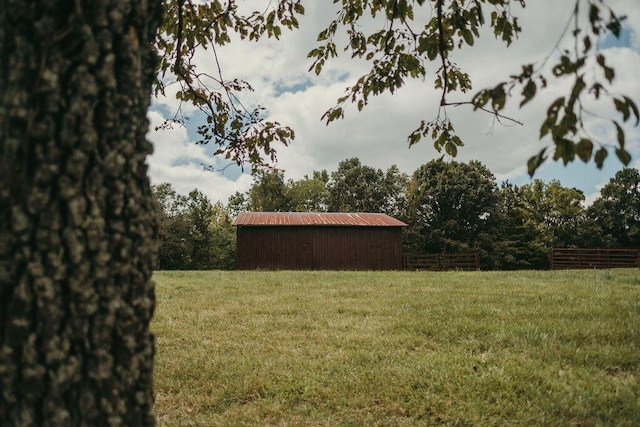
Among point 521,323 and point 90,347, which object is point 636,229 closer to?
point 521,323

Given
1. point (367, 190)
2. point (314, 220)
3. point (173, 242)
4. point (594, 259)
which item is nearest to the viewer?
point (594, 259)

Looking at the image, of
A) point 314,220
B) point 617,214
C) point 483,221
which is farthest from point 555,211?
point 314,220

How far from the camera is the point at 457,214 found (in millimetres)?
40031

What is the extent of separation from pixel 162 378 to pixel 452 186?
38.1m

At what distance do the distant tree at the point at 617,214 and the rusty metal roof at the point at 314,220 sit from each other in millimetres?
24744

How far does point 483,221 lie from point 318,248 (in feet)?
61.8

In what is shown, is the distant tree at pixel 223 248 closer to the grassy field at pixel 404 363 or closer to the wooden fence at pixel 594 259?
the wooden fence at pixel 594 259

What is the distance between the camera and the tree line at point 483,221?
39219 mm

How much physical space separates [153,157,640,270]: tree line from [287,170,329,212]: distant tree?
455 inches

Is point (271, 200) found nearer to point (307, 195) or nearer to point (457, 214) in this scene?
point (307, 195)

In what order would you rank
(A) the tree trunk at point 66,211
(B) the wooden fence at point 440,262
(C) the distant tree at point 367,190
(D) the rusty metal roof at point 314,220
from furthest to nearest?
(C) the distant tree at point 367,190
(B) the wooden fence at point 440,262
(D) the rusty metal roof at point 314,220
(A) the tree trunk at point 66,211

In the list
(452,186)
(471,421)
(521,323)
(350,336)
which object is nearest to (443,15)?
(471,421)

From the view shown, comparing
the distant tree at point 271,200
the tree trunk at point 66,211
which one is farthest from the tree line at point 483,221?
the tree trunk at point 66,211

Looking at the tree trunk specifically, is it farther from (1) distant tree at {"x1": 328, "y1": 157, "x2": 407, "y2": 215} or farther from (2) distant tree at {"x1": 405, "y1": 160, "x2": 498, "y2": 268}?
(1) distant tree at {"x1": 328, "y1": 157, "x2": 407, "y2": 215}
